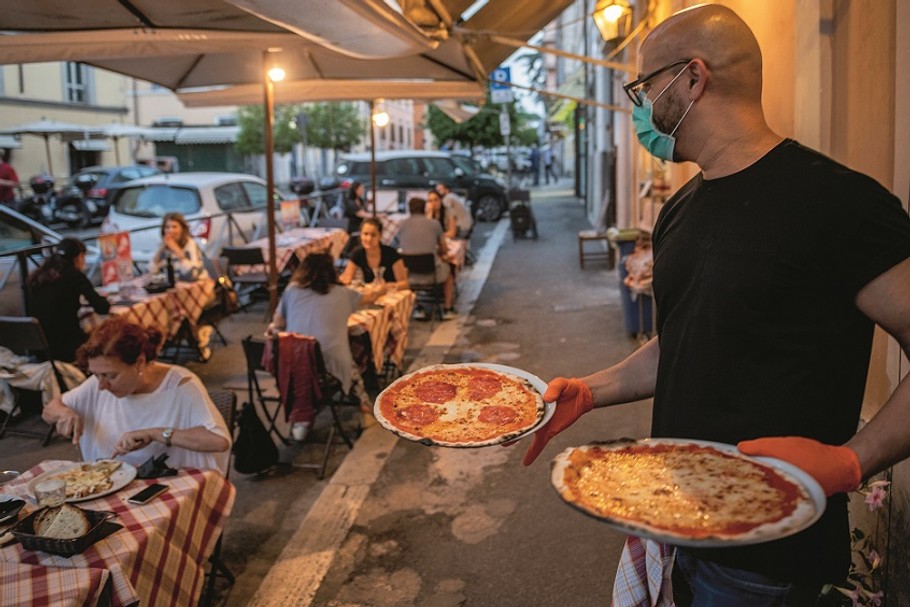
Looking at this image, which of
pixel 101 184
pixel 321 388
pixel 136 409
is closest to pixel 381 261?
pixel 321 388

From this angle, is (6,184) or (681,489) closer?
(681,489)

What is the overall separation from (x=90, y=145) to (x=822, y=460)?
3885 cm

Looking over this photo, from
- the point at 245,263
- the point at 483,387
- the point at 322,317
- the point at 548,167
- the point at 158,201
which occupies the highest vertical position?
the point at 548,167

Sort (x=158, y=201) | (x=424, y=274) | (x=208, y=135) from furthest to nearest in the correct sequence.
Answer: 1. (x=208, y=135)
2. (x=158, y=201)
3. (x=424, y=274)

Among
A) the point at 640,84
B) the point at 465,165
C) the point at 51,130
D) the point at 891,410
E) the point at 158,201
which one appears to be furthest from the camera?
the point at 51,130

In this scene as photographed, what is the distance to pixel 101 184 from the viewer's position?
1058 inches

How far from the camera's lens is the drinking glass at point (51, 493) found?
3061mm

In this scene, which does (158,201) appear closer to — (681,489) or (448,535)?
(448,535)

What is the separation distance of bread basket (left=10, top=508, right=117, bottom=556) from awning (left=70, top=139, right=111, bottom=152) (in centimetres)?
3533

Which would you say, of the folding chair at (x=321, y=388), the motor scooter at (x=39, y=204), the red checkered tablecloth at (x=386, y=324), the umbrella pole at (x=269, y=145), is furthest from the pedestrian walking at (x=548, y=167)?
the folding chair at (x=321, y=388)

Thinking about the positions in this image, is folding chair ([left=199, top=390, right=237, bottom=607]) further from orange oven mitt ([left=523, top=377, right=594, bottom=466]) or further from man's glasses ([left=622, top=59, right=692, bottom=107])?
man's glasses ([left=622, top=59, right=692, bottom=107])

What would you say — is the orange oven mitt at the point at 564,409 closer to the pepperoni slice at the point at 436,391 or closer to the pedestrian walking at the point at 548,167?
the pepperoni slice at the point at 436,391

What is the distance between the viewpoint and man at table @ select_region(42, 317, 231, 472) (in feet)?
12.6

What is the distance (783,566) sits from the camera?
2006mm
